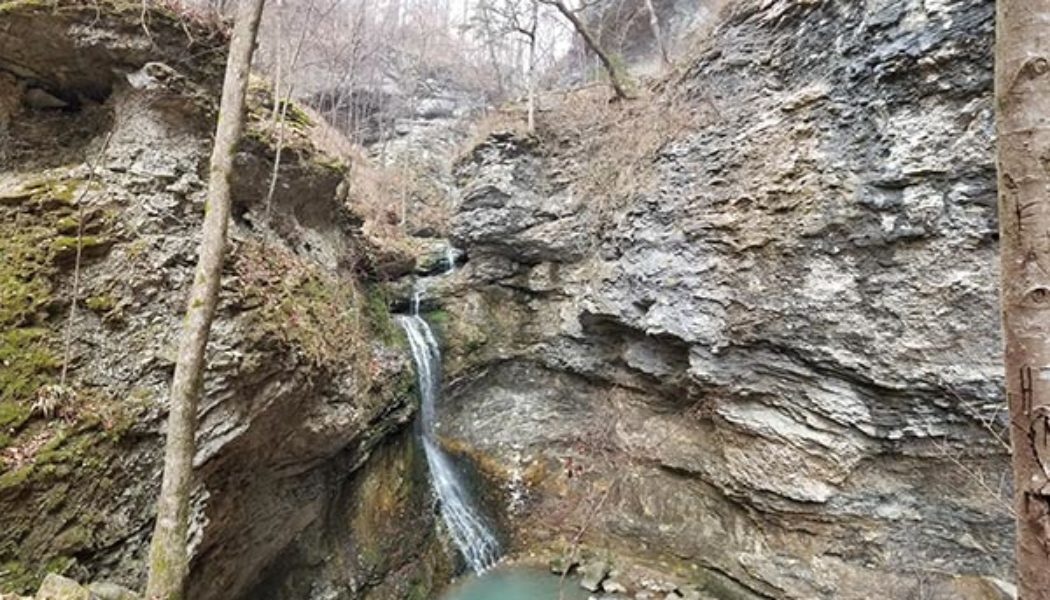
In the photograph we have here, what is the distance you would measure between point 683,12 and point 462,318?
12.0 m

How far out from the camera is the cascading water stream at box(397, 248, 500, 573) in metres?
8.33

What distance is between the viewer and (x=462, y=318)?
414 inches

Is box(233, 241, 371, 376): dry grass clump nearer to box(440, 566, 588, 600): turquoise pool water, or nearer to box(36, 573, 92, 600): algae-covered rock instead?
box(36, 573, 92, 600): algae-covered rock

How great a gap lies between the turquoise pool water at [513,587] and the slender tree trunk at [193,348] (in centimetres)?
469

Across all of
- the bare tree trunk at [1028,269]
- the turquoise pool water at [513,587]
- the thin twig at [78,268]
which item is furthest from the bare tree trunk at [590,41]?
the bare tree trunk at [1028,269]

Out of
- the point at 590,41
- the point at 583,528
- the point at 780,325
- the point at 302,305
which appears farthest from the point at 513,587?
the point at 590,41

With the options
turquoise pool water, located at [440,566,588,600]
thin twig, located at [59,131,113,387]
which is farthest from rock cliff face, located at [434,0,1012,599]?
thin twig, located at [59,131,113,387]

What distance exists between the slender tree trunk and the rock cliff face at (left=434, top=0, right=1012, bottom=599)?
230 inches

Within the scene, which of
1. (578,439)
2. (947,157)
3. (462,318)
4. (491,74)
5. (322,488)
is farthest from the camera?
(491,74)

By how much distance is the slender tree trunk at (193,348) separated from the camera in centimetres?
338

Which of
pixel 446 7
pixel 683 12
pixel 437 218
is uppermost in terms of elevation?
pixel 446 7

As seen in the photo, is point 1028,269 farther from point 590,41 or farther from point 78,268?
point 590,41

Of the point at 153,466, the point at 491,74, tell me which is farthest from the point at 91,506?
the point at 491,74

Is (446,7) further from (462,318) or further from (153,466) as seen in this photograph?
(153,466)
